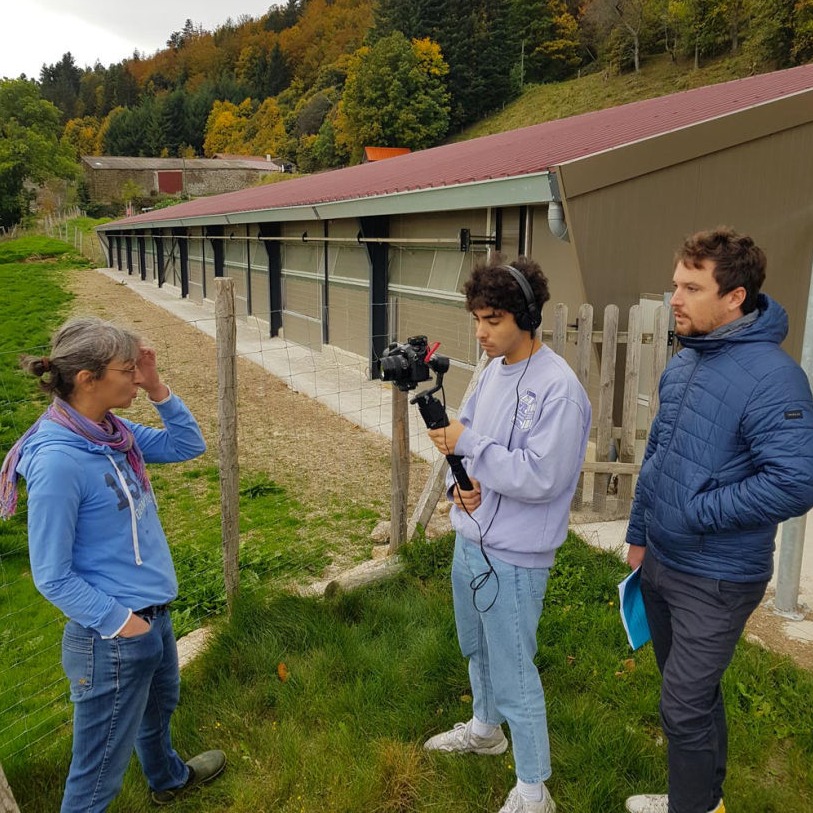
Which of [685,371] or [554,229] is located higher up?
[554,229]

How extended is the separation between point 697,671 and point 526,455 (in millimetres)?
778

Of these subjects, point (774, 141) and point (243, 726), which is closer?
point (243, 726)

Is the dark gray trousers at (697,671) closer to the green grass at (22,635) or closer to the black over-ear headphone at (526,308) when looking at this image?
the black over-ear headphone at (526,308)

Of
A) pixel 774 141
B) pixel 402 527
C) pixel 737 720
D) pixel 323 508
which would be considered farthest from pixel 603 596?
pixel 774 141

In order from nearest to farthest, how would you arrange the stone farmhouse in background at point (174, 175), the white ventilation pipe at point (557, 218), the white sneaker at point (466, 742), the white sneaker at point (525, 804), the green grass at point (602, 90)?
the white sneaker at point (525, 804)
the white sneaker at point (466, 742)
the white ventilation pipe at point (557, 218)
the green grass at point (602, 90)
the stone farmhouse in background at point (174, 175)

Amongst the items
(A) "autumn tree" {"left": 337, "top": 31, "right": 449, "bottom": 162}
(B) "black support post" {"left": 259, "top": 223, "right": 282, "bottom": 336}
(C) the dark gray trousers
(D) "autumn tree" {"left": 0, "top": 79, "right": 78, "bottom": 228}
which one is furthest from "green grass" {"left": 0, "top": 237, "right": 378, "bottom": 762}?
(D) "autumn tree" {"left": 0, "top": 79, "right": 78, "bottom": 228}

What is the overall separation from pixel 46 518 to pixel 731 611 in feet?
6.25

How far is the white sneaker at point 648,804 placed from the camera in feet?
7.06

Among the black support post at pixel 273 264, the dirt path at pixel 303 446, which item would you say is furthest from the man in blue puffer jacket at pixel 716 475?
the black support post at pixel 273 264

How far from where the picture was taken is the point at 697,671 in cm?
186

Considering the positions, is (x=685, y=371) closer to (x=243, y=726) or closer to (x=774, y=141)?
(x=243, y=726)

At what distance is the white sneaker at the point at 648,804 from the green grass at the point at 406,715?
0.19 feet

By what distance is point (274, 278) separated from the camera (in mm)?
14320

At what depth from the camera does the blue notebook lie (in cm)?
227
